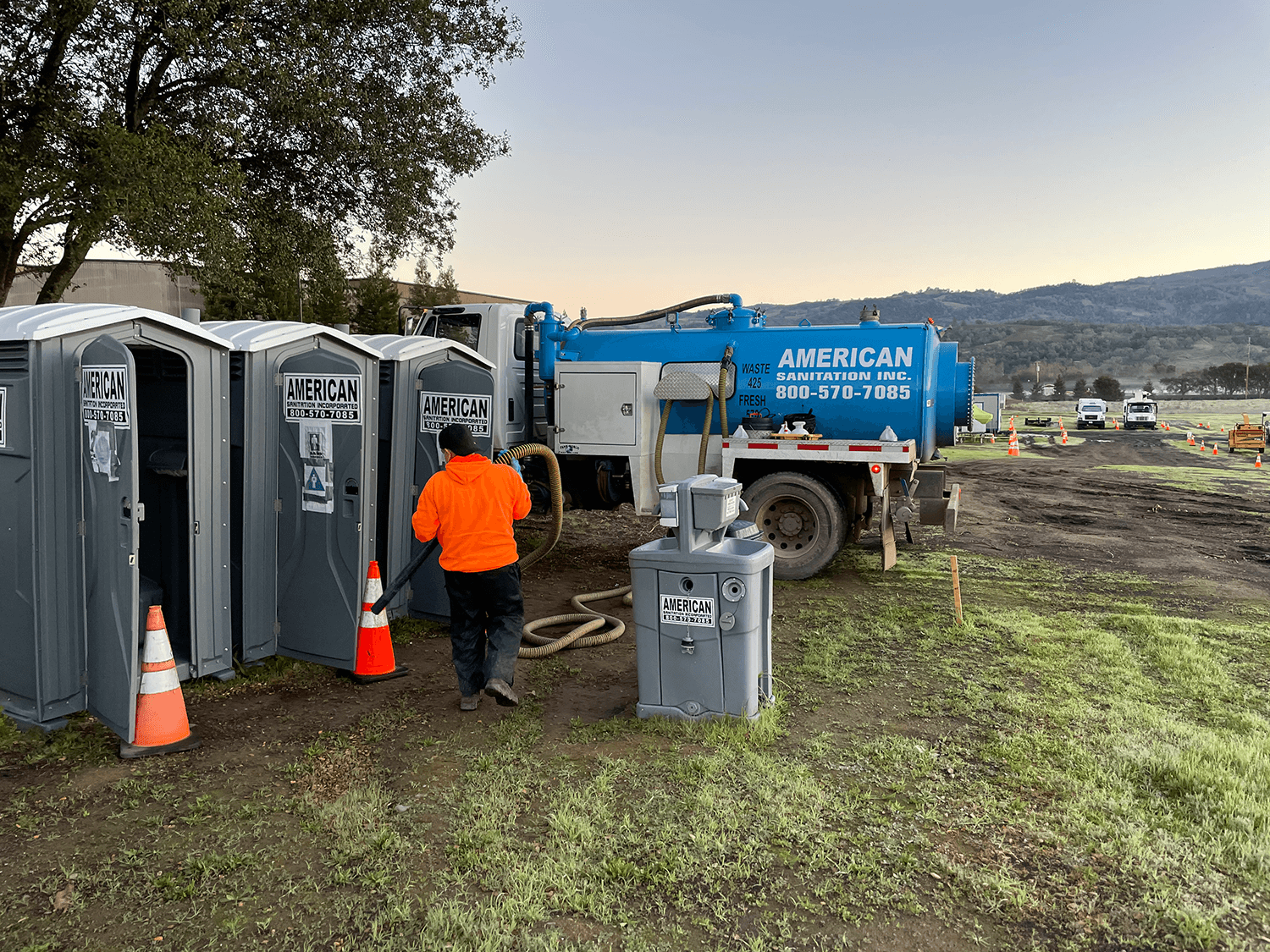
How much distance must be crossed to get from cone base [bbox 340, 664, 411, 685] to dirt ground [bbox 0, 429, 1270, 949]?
0.16 ft

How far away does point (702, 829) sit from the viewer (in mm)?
3771

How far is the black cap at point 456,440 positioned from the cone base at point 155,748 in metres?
2.20

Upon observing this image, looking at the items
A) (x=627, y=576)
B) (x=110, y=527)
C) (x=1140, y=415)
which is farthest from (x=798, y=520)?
(x=1140, y=415)

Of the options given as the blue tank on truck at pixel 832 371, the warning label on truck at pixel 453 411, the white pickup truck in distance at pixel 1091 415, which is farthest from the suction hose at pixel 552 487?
the white pickup truck in distance at pixel 1091 415

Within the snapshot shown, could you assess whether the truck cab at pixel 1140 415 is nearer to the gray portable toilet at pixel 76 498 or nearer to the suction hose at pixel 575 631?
the suction hose at pixel 575 631

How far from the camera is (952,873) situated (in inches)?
136

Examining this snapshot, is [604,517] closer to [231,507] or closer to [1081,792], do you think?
[231,507]

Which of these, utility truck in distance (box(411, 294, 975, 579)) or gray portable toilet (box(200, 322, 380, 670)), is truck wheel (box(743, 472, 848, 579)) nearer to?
utility truck in distance (box(411, 294, 975, 579))

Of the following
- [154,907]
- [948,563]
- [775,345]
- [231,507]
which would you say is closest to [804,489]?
[775,345]

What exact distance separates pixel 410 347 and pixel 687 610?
358cm

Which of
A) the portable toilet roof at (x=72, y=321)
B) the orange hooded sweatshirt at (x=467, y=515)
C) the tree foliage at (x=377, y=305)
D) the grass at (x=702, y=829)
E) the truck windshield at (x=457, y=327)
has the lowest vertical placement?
the grass at (x=702, y=829)

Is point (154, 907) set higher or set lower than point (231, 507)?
lower

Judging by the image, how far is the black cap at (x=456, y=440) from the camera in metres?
4.98

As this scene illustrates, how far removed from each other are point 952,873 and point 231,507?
5.20 metres
